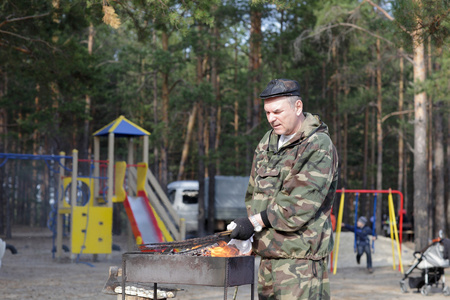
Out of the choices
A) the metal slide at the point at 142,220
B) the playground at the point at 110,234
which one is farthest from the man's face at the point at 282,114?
the metal slide at the point at 142,220

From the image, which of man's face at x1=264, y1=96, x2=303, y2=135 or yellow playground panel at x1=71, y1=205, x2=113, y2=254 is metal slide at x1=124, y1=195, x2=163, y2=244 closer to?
yellow playground panel at x1=71, y1=205, x2=113, y2=254

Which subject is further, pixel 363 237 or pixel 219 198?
pixel 219 198

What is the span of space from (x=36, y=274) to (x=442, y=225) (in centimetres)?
1703

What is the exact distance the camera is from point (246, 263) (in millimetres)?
3621

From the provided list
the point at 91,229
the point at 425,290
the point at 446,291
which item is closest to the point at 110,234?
the point at 91,229

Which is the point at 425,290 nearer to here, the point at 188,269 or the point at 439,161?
the point at 188,269

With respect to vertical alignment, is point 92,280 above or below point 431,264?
below

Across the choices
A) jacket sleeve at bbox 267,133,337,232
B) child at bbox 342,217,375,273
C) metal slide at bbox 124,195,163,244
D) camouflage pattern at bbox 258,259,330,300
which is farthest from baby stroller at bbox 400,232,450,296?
jacket sleeve at bbox 267,133,337,232

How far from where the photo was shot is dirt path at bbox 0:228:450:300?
10.2m

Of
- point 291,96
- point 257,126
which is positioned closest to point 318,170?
point 291,96

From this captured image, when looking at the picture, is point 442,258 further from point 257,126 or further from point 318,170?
A: point 257,126

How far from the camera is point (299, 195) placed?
326 cm

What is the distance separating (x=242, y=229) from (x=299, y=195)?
0.34 meters

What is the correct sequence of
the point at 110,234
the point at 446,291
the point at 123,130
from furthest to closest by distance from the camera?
the point at 123,130, the point at 110,234, the point at 446,291
